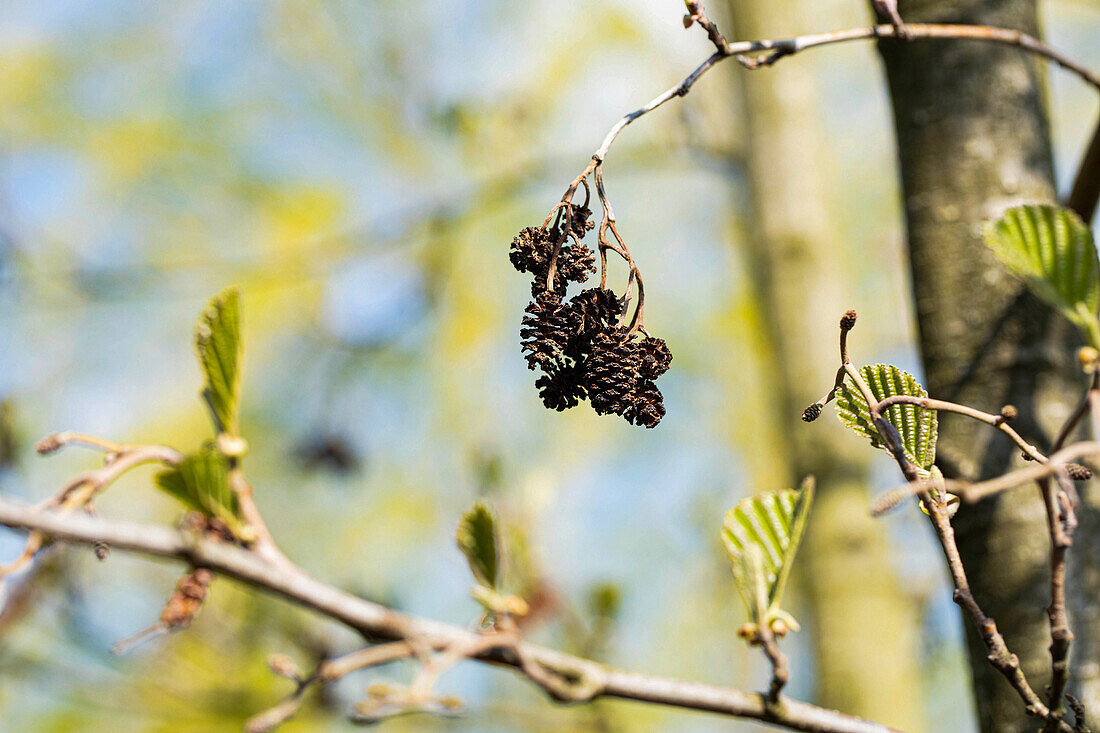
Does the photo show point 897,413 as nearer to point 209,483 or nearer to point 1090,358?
point 1090,358

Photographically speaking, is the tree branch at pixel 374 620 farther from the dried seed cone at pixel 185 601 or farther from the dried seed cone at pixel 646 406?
the dried seed cone at pixel 646 406

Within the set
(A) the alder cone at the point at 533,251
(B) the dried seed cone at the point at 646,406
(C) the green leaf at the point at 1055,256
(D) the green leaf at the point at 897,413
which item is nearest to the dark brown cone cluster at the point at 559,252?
(A) the alder cone at the point at 533,251

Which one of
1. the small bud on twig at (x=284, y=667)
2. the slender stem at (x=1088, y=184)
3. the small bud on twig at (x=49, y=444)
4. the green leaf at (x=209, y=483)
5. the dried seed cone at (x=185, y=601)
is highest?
the slender stem at (x=1088, y=184)

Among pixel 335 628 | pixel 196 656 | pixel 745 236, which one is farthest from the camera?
pixel 745 236

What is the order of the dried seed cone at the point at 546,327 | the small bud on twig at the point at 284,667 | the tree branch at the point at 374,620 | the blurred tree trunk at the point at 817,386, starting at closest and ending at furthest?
the tree branch at the point at 374,620 < the small bud on twig at the point at 284,667 < the dried seed cone at the point at 546,327 < the blurred tree trunk at the point at 817,386

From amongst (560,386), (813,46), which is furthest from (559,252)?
(813,46)

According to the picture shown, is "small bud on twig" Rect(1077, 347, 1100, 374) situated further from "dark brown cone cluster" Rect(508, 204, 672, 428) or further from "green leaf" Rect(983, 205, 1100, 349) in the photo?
"dark brown cone cluster" Rect(508, 204, 672, 428)

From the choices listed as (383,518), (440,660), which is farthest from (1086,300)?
(383,518)

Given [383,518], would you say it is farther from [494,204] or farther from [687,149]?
[687,149]
